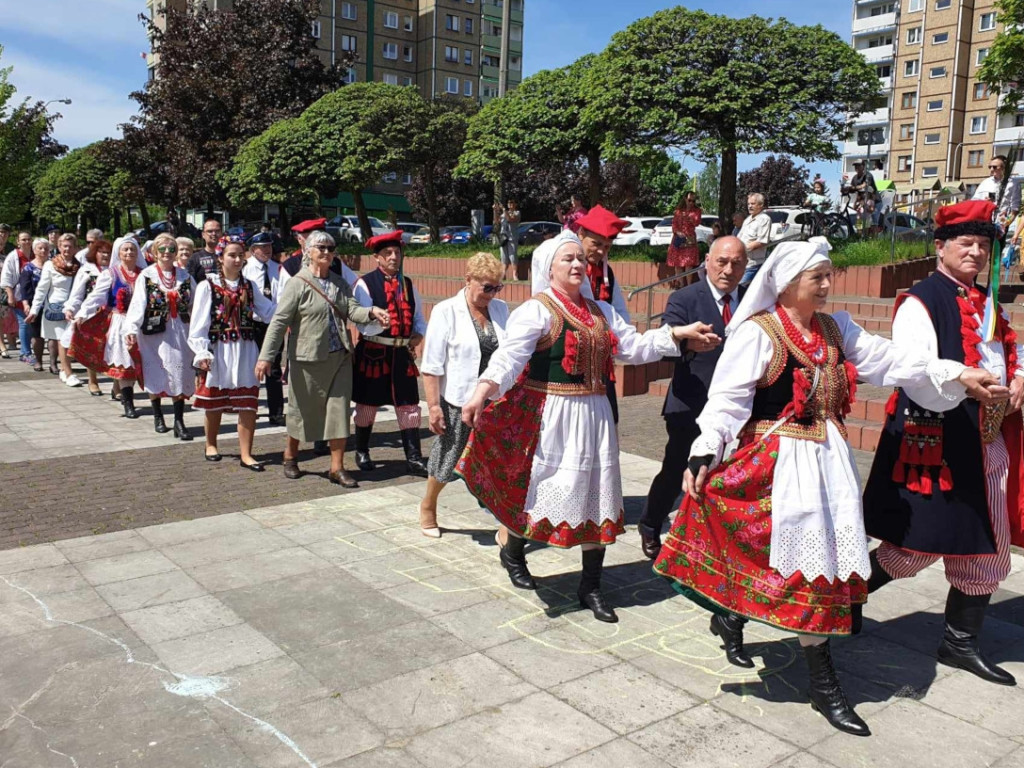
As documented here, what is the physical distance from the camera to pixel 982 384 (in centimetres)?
395

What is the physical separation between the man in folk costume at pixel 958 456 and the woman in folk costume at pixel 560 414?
1.06 metres

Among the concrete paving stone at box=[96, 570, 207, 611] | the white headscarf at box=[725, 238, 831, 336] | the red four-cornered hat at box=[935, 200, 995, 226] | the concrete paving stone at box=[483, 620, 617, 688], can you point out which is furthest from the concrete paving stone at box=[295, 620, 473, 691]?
the red four-cornered hat at box=[935, 200, 995, 226]

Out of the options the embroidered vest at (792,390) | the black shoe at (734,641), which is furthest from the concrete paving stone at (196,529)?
the embroidered vest at (792,390)

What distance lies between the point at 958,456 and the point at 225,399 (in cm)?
615

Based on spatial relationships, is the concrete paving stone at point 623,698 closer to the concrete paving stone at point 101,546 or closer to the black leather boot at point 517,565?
the black leather boot at point 517,565

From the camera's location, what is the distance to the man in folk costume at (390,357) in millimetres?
7832

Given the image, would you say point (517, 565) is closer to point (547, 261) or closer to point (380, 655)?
point (380, 655)

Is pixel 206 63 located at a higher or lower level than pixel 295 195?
higher

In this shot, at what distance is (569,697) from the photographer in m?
4.03

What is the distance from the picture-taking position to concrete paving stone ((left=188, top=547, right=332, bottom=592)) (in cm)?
543

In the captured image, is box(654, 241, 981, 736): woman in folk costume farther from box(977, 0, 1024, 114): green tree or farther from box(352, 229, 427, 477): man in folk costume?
box(977, 0, 1024, 114): green tree

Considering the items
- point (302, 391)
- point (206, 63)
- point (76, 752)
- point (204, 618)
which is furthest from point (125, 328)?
point (206, 63)

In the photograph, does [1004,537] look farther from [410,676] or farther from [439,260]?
[439,260]

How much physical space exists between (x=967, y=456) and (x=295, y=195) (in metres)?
26.6
